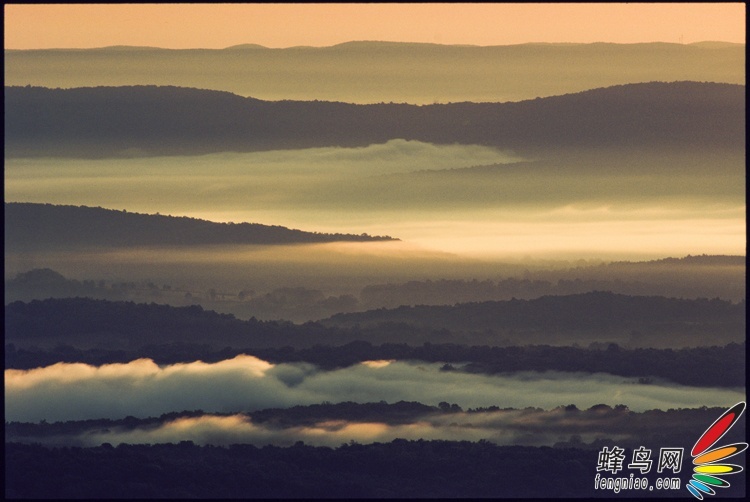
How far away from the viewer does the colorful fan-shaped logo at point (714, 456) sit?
542 inches

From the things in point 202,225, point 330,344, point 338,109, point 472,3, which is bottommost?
point 330,344

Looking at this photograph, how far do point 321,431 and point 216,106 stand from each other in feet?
11.8

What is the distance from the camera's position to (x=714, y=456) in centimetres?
1394

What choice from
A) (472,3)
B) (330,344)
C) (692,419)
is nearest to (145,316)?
(330,344)

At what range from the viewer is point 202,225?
14.5m

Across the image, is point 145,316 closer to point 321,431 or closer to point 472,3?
point 321,431

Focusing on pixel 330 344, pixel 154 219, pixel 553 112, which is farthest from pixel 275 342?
pixel 553 112

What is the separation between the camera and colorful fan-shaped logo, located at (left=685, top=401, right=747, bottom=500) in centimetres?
1377

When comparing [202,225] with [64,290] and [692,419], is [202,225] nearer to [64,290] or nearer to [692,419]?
[64,290]

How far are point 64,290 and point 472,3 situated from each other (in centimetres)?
507

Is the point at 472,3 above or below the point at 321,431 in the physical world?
above

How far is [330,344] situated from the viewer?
1429 centimetres

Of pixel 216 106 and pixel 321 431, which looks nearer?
pixel 321 431

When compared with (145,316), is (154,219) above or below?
above
